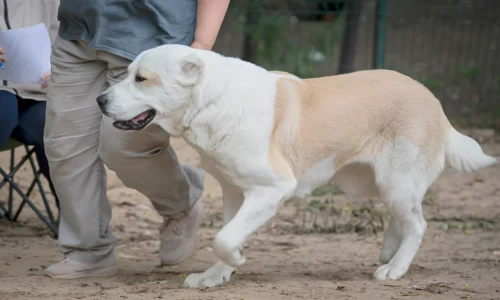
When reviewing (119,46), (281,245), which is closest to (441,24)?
(281,245)

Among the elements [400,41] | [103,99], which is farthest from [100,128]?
[400,41]

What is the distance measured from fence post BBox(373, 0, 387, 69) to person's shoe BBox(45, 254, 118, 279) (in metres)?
3.89

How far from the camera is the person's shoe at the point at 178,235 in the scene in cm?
461

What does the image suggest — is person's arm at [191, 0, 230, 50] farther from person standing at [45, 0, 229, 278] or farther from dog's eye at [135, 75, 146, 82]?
dog's eye at [135, 75, 146, 82]

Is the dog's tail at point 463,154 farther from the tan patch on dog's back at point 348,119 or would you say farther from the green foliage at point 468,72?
the green foliage at point 468,72

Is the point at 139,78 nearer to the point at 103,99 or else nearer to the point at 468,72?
the point at 103,99

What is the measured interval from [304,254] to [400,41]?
469 centimetres

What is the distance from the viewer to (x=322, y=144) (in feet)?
13.2

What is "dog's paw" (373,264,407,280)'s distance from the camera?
4266 mm

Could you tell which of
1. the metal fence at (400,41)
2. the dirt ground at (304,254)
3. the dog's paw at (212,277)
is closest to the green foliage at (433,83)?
the metal fence at (400,41)

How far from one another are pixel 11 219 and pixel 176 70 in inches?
100

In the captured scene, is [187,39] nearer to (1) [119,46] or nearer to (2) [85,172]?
(1) [119,46]

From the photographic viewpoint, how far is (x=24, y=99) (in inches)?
202

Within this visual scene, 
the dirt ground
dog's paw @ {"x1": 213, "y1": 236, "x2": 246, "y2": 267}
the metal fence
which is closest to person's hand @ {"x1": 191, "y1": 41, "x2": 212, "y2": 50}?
dog's paw @ {"x1": 213, "y1": 236, "x2": 246, "y2": 267}
